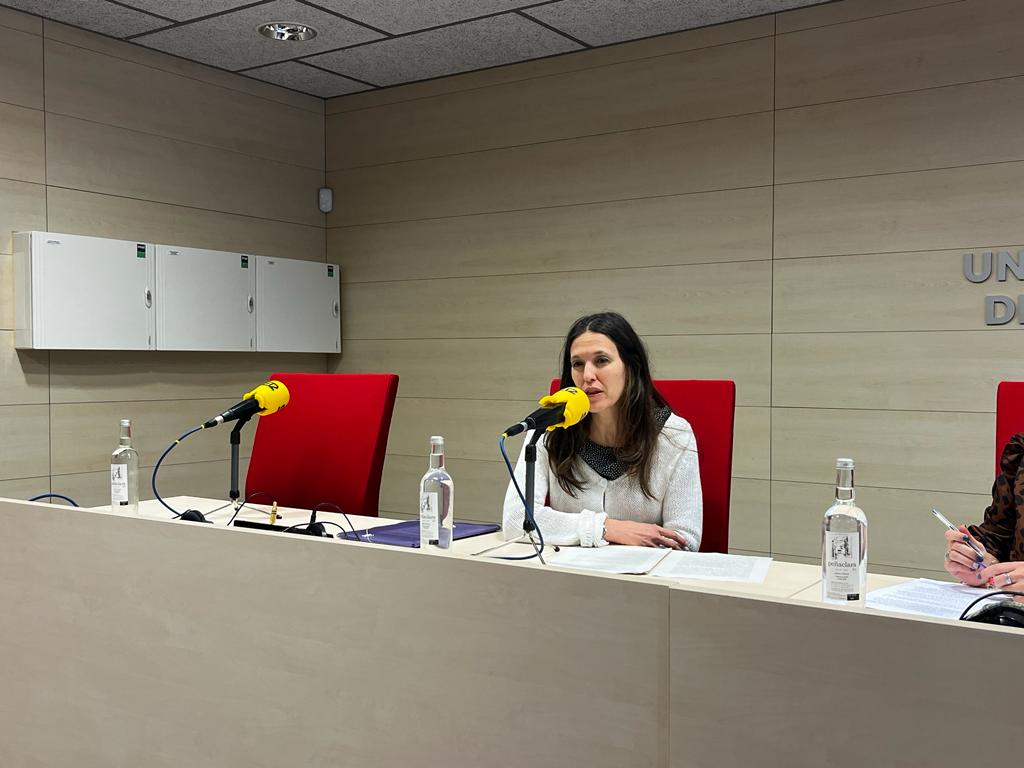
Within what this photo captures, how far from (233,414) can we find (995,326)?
2.93 metres

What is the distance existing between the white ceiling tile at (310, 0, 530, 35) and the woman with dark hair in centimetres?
206

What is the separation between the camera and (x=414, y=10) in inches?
166

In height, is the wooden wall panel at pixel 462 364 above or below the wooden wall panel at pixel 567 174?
below

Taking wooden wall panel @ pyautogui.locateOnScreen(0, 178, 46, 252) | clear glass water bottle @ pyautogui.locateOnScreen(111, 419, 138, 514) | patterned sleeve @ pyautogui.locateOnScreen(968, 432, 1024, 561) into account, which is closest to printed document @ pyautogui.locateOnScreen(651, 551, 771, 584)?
patterned sleeve @ pyautogui.locateOnScreen(968, 432, 1024, 561)

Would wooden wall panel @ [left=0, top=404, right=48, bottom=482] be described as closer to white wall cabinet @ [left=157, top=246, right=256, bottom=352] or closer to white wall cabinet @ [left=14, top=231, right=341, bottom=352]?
white wall cabinet @ [left=14, top=231, right=341, bottom=352]

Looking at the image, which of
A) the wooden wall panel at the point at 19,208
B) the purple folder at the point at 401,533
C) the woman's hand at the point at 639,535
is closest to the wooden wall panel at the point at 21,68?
the wooden wall panel at the point at 19,208

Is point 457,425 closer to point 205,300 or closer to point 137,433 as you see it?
point 205,300

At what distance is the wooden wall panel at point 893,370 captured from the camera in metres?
3.84

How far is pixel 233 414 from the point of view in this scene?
2.54 m

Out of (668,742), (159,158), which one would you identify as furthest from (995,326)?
(159,158)

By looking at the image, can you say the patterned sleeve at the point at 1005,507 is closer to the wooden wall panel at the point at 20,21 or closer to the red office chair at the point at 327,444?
the red office chair at the point at 327,444

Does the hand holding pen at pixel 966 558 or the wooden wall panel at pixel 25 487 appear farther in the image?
the wooden wall panel at pixel 25 487

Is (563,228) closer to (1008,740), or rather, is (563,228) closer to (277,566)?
(277,566)

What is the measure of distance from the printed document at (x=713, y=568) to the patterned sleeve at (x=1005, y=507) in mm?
514
